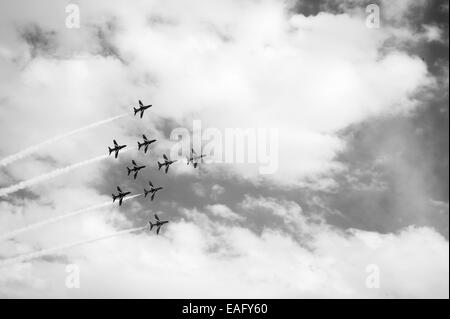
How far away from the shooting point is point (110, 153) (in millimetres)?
132500
